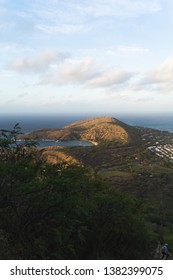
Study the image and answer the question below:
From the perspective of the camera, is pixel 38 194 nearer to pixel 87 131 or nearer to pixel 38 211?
pixel 38 211

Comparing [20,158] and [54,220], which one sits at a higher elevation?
[20,158]

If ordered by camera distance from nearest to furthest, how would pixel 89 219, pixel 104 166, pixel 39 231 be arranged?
1. pixel 39 231
2. pixel 89 219
3. pixel 104 166

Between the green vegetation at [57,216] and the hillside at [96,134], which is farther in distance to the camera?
the hillside at [96,134]

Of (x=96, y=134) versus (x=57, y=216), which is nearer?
(x=57, y=216)

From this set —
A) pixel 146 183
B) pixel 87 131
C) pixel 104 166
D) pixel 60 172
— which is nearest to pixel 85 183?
pixel 60 172

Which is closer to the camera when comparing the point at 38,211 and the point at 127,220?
the point at 38,211

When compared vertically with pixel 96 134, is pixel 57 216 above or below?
above

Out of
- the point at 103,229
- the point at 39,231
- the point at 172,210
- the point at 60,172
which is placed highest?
the point at 60,172

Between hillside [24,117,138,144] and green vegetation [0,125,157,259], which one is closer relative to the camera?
green vegetation [0,125,157,259]
